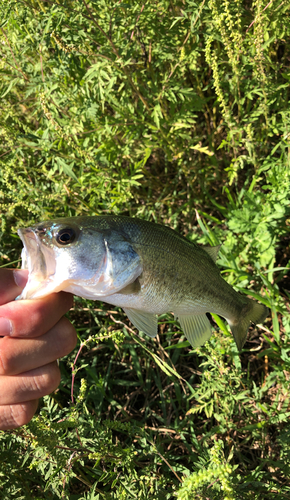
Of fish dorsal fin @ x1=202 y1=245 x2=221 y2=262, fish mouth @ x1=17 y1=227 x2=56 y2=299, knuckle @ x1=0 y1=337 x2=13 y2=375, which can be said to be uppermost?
fish mouth @ x1=17 y1=227 x2=56 y2=299

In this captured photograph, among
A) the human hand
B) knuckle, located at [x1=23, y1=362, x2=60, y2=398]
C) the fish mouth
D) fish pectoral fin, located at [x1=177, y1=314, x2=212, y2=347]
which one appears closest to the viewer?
the fish mouth

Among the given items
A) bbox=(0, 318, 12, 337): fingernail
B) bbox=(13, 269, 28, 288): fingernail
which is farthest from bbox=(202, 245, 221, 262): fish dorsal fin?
bbox=(0, 318, 12, 337): fingernail

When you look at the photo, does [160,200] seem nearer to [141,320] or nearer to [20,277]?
[141,320]

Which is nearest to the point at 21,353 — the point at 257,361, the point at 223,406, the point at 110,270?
the point at 110,270

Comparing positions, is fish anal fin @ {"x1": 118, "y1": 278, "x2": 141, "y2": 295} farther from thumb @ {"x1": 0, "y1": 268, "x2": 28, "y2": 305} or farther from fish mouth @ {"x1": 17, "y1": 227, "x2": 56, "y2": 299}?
thumb @ {"x1": 0, "y1": 268, "x2": 28, "y2": 305}

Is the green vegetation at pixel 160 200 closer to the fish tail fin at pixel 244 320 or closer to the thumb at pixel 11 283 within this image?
the fish tail fin at pixel 244 320

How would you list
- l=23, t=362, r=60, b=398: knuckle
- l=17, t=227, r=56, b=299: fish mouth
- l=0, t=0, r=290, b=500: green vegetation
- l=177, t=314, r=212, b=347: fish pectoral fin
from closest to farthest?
l=17, t=227, r=56, b=299: fish mouth, l=23, t=362, r=60, b=398: knuckle, l=177, t=314, r=212, b=347: fish pectoral fin, l=0, t=0, r=290, b=500: green vegetation

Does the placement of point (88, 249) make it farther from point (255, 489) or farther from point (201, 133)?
point (201, 133)

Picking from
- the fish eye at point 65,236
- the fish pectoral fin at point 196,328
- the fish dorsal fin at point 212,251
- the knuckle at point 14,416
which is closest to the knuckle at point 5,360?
the knuckle at point 14,416
